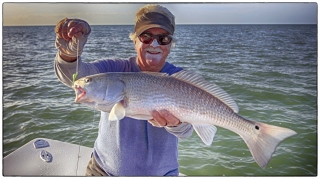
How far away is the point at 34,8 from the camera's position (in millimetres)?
2520

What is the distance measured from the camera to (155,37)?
1.93 meters

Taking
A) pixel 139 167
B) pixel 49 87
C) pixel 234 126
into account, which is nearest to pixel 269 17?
pixel 234 126

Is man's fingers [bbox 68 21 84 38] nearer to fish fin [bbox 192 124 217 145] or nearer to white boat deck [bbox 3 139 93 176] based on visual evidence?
fish fin [bbox 192 124 217 145]

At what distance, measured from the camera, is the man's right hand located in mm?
1560

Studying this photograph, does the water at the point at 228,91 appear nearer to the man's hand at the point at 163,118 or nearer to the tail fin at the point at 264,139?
the tail fin at the point at 264,139

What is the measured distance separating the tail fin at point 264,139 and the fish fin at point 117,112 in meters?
0.69

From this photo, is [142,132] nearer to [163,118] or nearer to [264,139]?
[163,118]

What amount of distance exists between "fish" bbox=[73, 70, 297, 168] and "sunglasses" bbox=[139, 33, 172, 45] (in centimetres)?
29

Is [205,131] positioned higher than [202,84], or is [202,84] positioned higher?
[202,84]

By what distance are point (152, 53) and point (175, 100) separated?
402 mm

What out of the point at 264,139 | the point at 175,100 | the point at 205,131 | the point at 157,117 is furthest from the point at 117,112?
the point at 264,139

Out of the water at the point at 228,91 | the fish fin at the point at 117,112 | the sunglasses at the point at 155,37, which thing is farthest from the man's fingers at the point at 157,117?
the water at the point at 228,91

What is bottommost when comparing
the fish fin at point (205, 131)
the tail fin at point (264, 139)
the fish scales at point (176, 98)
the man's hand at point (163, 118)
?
the tail fin at point (264, 139)

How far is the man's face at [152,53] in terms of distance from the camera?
194cm
